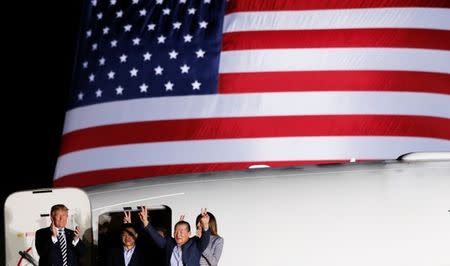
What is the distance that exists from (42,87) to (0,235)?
34.3 ft

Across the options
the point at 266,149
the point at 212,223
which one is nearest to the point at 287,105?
the point at 266,149

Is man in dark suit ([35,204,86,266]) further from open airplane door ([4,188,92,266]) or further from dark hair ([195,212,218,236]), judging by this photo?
dark hair ([195,212,218,236])

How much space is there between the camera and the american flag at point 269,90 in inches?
470

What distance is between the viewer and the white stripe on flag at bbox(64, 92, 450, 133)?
12016 millimetres

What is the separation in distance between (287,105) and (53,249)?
5292 millimetres

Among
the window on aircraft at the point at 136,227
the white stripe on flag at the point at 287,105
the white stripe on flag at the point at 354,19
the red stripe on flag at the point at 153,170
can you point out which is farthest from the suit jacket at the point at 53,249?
the white stripe on flag at the point at 354,19

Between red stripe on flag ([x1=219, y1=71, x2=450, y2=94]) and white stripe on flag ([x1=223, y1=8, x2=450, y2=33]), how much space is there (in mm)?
532

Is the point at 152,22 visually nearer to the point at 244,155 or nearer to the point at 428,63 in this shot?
the point at 244,155

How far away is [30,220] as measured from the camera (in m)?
7.26

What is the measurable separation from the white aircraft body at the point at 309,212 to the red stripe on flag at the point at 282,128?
4190 millimetres

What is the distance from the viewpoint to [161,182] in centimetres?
776

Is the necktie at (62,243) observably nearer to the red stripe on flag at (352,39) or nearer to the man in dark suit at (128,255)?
the man in dark suit at (128,255)

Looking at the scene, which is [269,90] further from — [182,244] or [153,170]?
[182,244]

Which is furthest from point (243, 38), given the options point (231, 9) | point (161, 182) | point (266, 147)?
point (161, 182)
